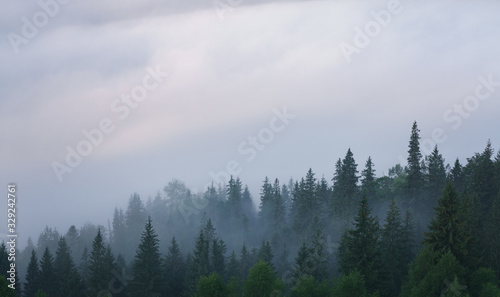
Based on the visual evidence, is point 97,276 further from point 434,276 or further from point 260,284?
point 434,276

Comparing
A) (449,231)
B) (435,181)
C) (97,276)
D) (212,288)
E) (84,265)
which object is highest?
(435,181)

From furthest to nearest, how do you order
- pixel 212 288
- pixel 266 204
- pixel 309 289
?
pixel 266 204 → pixel 212 288 → pixel 309 289

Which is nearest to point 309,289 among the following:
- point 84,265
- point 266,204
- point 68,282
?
point 68,282

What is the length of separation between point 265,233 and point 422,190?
56856mm

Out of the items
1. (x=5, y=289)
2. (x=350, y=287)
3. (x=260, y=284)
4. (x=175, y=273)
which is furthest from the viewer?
(x=175, y=273)

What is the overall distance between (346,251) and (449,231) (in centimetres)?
1342

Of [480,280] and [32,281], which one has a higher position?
[32,281]

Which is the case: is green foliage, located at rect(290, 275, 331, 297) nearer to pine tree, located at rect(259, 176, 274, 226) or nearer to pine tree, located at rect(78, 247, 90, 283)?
pine tree, located at rect(78, 247, 90, 283)

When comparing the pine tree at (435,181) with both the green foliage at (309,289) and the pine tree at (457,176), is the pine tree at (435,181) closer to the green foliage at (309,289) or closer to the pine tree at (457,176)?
the pine tree at (457,176)

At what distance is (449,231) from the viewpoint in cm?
6994

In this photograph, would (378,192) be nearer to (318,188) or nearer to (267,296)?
(318,188)

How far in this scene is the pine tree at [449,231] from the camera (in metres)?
69.4

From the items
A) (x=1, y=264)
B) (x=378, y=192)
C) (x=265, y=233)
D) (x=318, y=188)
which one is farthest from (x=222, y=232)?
(x=1, y=264)

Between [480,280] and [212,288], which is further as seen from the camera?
[212,288]
